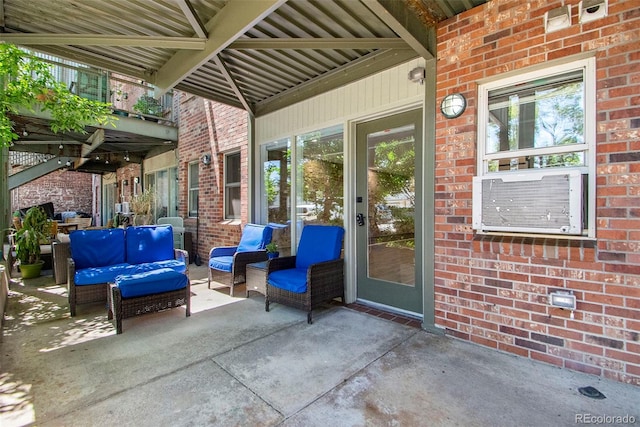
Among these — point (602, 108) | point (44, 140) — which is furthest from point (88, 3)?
point (44, 140)

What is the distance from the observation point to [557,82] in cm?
247

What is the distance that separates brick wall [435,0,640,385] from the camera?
211 cm

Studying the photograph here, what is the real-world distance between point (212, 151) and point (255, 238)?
8.88ft

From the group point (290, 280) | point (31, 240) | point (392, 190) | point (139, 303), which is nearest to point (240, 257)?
point (290, 280)

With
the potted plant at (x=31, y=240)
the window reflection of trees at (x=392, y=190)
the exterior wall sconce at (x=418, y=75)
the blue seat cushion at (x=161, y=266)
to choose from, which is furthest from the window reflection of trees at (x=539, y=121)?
the potted plant at (x=31, y=240)

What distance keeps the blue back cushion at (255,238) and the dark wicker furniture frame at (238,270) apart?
0.64 ft

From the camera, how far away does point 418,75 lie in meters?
3.12

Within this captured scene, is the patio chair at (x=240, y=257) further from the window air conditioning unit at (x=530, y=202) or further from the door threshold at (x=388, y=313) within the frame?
the window air conditioning unit at (x=530, y=202)

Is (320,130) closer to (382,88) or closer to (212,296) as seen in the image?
(382,88)

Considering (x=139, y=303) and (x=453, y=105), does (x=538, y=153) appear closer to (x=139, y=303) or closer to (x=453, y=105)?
(x=453, y=105)

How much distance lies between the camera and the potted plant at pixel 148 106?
8.38 m

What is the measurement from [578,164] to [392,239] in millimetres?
1876

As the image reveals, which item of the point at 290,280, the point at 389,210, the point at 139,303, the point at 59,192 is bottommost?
the point at 139,303

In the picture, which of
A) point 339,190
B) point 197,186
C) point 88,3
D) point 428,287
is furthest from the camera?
point 197,186
